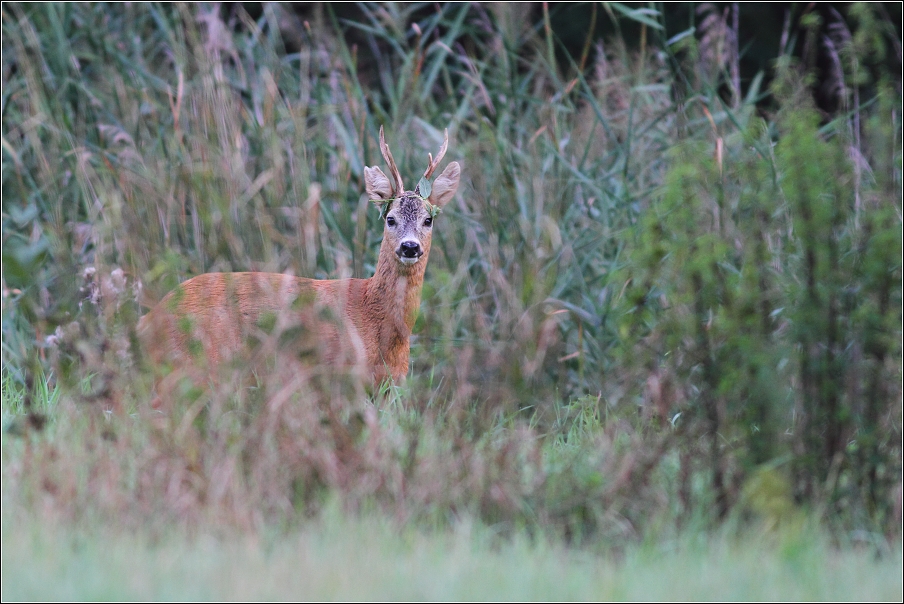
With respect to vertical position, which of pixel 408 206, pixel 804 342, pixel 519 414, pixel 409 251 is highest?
pixel 408 206

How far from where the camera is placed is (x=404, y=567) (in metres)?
2.88

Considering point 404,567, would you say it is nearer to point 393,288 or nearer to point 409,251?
point 409,251

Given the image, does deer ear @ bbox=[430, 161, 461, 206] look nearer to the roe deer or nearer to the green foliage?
the roe deer

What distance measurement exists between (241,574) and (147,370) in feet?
4.05

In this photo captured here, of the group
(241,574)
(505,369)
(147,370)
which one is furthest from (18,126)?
(241,574)

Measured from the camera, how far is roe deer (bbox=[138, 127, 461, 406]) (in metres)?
4.05

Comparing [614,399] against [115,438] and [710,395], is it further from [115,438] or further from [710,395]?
[115,438]

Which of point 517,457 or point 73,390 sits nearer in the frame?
point 517,457

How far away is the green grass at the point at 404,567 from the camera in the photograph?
279 cm

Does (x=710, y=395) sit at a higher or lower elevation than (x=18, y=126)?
lower

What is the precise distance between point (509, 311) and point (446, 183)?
916 millimetres

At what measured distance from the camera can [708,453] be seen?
140 inches

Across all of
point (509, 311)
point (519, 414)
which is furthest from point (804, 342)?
point (519, 414)

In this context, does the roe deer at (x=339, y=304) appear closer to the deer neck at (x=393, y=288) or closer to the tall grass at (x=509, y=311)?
the deer neck at (x=393, y=288)
